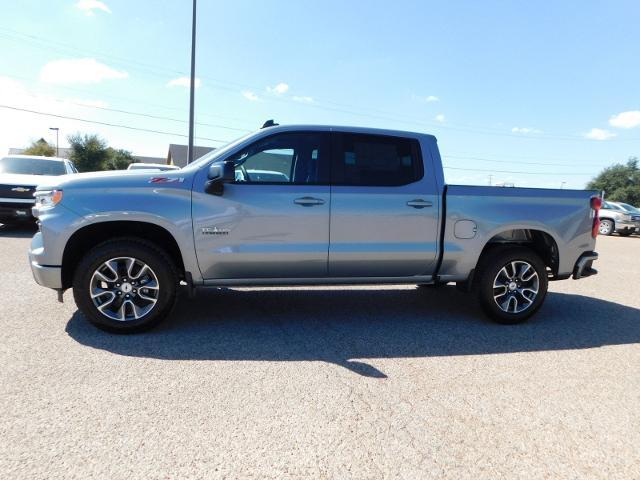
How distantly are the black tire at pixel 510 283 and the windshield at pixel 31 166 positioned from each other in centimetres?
1088

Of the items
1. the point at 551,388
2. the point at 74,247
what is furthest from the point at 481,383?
the point at 74,247

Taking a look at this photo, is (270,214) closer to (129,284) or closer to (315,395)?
(129,284)

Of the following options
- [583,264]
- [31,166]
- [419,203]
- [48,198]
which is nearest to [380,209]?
[419,203]

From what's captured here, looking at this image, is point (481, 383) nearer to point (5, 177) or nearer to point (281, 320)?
point (281, 320)

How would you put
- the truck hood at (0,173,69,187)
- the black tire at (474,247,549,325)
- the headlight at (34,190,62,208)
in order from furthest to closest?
the truck hood at (0,173,69,187), the black tire at (474,247,549,325), the headlight at (34,190,62,208)

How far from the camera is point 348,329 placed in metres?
4.24

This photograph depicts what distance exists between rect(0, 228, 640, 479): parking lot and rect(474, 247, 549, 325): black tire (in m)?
0.21

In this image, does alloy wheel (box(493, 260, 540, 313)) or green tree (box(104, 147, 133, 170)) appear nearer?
alloy wheel (box(493, 260, 540, 313))

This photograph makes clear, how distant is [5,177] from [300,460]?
35.2 feet

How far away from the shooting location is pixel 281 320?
4.44m

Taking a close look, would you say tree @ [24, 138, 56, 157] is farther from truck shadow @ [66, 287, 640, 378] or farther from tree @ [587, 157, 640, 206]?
tree @ [587, 157, 640, 206]

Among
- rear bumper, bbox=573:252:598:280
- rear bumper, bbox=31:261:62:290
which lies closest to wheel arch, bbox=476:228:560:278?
rear bumper, bbox=573:252:598:280

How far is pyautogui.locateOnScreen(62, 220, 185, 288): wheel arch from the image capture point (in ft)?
12.7

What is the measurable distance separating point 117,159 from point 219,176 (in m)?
71.8
